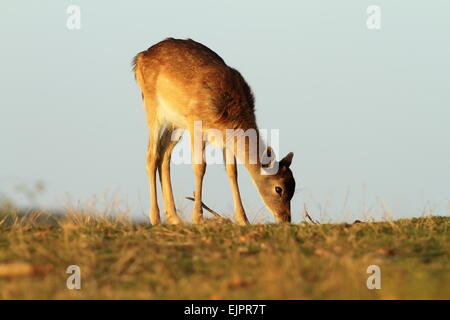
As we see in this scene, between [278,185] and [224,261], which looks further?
[278,185]

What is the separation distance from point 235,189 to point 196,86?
192 cm

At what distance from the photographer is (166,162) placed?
14.6m

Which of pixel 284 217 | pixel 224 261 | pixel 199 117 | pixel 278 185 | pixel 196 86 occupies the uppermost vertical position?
pixel 196 86

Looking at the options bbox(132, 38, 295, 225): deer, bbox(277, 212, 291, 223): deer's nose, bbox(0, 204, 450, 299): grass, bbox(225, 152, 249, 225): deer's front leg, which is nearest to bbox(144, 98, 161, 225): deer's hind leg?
bbox(132, 38, 295, 225): deer

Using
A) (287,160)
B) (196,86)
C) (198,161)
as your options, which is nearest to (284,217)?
(287,160)

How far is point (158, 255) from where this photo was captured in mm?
8023

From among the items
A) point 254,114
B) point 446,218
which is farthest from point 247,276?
point 254,114

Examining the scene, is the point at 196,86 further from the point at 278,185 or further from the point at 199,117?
the point at 278,185

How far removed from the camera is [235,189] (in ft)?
45.1

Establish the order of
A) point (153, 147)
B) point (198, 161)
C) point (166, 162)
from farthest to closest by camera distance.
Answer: point (166, 162) → point (153, 147) → point (198, 161)

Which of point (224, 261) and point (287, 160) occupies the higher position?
point (287, 160)

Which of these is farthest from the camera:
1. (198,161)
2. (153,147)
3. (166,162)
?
(166,162)

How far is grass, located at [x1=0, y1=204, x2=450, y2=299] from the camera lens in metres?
6.88

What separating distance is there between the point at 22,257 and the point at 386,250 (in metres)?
3.82
